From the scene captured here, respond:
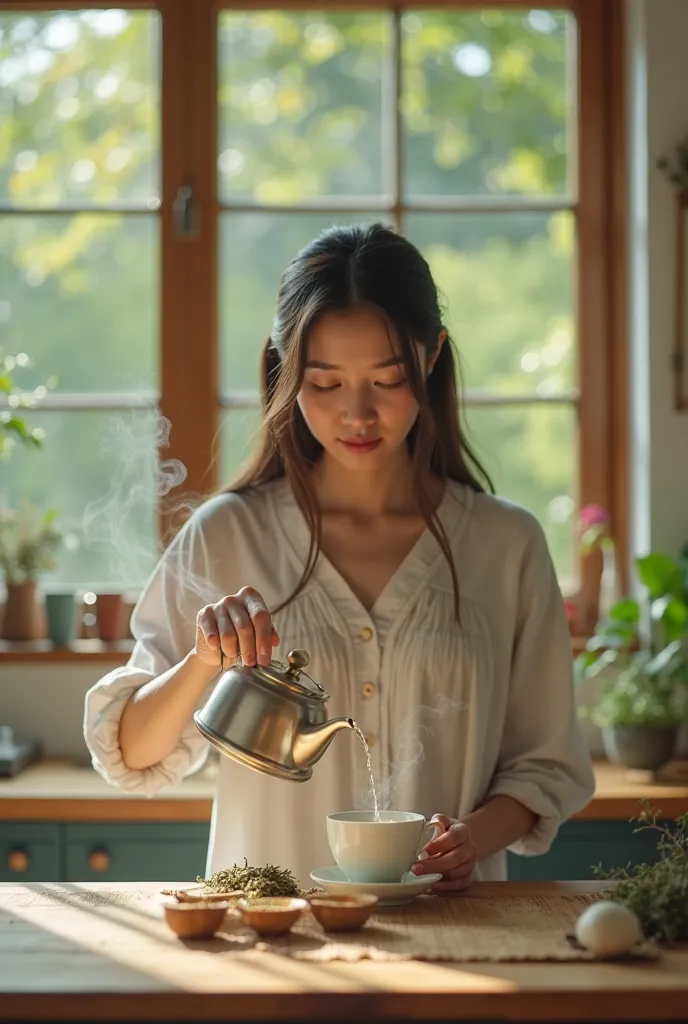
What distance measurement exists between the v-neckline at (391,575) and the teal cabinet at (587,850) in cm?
99

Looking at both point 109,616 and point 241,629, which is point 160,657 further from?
point 109,616

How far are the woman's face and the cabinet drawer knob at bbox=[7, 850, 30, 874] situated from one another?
4.37 ft

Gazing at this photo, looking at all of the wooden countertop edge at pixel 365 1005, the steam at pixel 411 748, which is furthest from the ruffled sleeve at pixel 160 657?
the wooden countertop edge at pixel 365 1005

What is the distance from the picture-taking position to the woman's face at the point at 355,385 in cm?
176

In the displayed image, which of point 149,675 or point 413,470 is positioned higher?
point 413,470

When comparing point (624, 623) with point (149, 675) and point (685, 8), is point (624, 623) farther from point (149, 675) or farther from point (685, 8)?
point (149, 675)

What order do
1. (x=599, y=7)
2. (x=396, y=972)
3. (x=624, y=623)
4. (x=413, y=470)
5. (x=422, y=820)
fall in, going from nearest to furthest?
1. (x=396, y=972)
2. (x=422, y=820)
3. (x=413, y=470)
4. (x=624, y=623)
5. (x=599, y=7)

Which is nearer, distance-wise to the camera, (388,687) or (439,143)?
(388,687)

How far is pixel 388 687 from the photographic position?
1827 millimetres

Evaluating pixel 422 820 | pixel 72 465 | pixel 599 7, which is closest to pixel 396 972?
pixel 422 820

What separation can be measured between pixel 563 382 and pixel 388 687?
1795mm

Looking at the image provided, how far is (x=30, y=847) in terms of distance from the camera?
274 cm

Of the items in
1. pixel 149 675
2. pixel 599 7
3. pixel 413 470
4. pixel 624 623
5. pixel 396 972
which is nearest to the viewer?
pixel 396 972

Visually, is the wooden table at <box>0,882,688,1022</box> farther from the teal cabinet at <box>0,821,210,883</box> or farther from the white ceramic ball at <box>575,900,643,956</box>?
the teal cabinet at <box>0,821,210,883</box>
